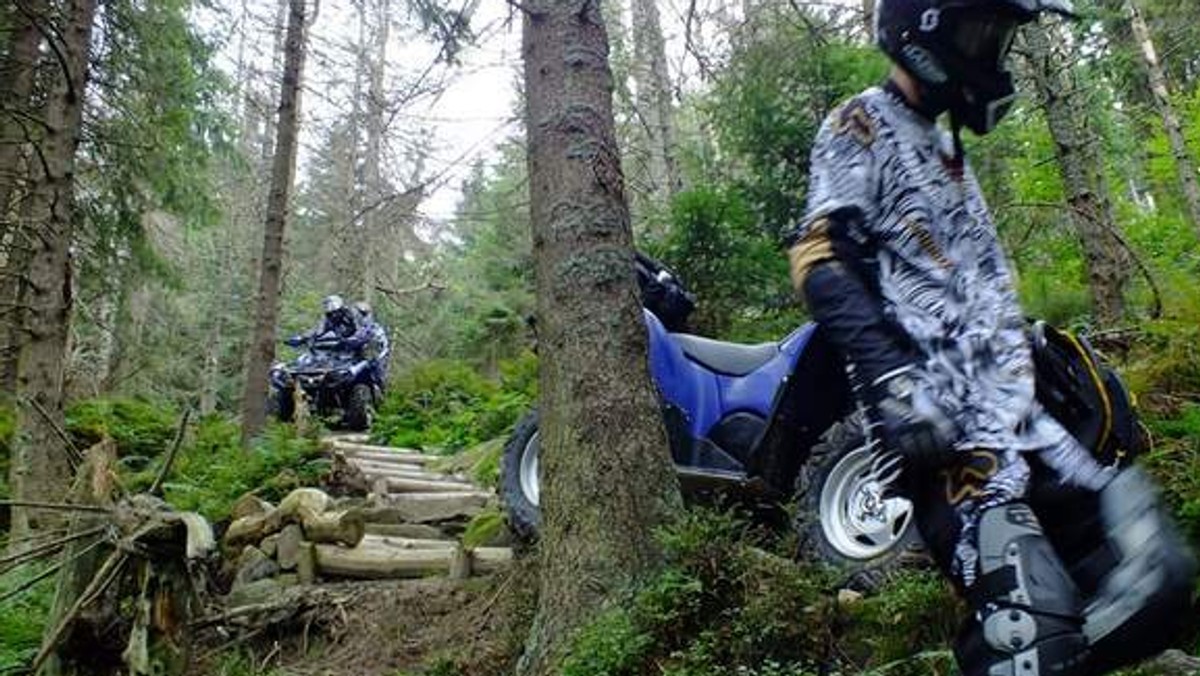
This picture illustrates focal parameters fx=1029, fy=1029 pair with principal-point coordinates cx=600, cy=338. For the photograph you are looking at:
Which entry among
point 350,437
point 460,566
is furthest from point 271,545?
point 350,437

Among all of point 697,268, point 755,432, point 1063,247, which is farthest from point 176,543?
point 1063,247

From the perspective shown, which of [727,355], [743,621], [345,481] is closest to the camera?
[743,621]

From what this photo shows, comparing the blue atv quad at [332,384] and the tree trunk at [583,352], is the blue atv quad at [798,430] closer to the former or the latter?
the tree trunk at [583,352]

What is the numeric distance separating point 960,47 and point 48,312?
22.9 feet

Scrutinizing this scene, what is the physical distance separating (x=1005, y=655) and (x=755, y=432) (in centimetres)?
343

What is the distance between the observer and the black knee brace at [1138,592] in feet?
6.16

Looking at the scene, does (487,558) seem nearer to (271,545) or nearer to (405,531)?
(405,531)

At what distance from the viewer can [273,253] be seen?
1261 cm

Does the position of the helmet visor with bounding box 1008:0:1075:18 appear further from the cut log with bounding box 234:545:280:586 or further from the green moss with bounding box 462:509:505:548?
the cut log with bounding box 234:545:280:586

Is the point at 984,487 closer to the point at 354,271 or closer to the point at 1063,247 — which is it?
the point at 1063,247

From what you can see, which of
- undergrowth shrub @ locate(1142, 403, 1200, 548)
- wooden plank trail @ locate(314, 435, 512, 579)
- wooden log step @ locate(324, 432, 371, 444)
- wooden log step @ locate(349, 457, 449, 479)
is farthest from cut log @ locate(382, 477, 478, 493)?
undergrowth shrub @ locate(1142, 403, 1200, 548)

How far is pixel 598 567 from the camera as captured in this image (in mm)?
3867

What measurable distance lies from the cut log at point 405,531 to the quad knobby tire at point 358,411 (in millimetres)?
7722

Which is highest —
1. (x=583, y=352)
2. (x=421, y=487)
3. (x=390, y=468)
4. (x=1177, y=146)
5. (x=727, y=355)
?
(x=1177, y=146)
